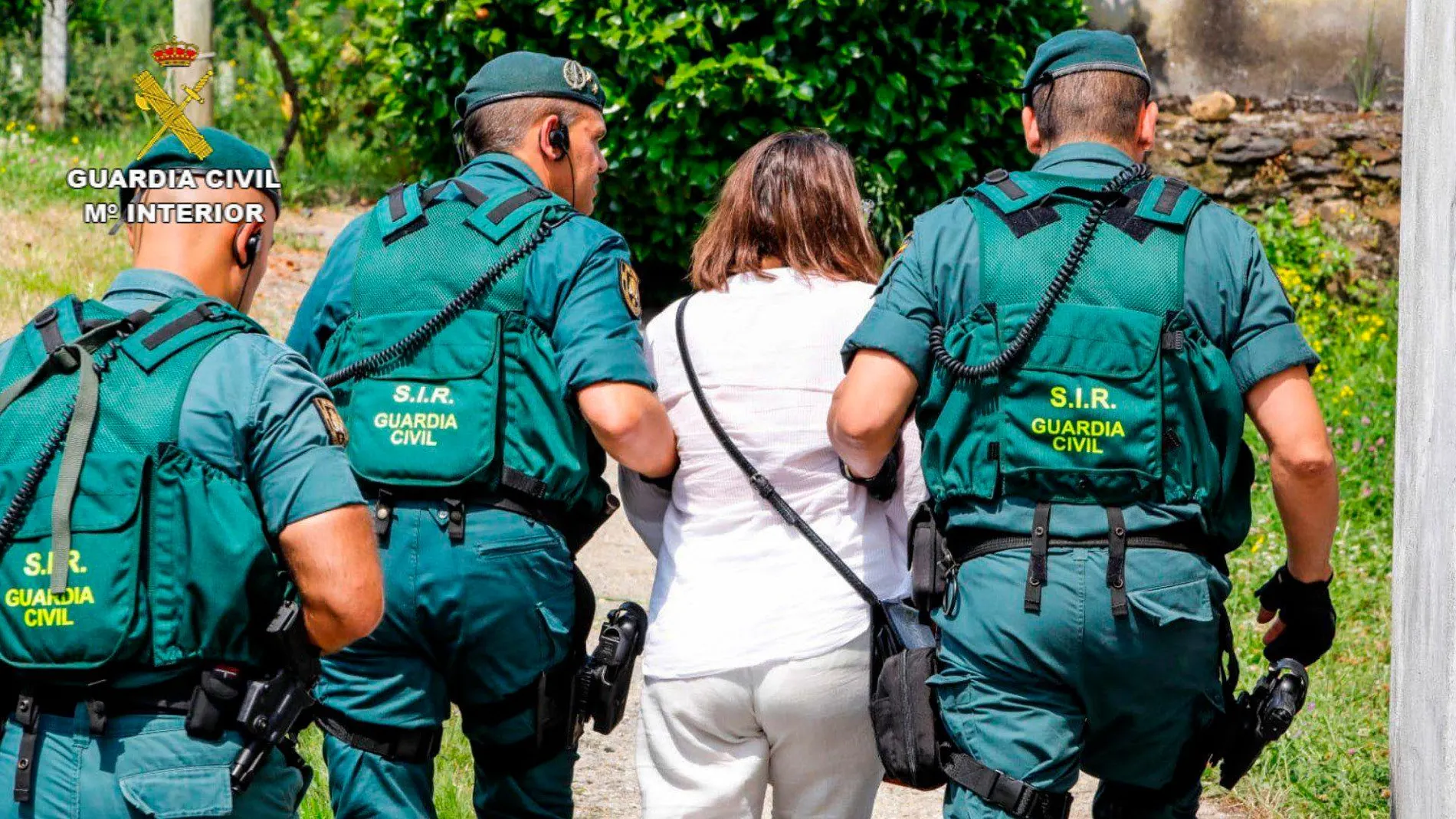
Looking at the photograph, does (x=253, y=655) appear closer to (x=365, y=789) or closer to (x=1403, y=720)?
(x=365, y=789)

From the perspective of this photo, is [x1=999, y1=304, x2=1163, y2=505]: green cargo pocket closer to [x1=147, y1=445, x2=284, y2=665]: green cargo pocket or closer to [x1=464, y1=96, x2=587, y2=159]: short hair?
[x1=464, y1=96, x2=587, y2=159]: short hair

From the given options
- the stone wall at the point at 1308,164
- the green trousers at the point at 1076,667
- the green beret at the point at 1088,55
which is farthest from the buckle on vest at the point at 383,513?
the stone wall at the point at 1308,164

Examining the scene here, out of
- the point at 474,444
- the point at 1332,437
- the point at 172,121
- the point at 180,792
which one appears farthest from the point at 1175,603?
the point at 1332,437

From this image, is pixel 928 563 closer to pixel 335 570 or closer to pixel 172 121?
pixel 335 570

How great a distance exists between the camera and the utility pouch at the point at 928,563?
10.9 feet

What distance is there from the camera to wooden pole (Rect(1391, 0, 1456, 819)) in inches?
118

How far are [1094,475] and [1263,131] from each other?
6548 millimetres

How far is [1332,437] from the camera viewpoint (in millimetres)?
7461

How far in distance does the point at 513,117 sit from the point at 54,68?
12909 millimetres

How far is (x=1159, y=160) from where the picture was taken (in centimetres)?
916

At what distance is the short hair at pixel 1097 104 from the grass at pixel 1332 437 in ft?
7.99

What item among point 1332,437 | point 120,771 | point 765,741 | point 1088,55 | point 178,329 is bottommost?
point 1332,437

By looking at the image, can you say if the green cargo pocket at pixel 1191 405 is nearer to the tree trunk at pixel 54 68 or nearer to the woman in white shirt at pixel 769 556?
the woman in white shirt at pixel 769 556

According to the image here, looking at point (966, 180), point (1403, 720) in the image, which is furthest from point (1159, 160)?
point (1403, 720)
